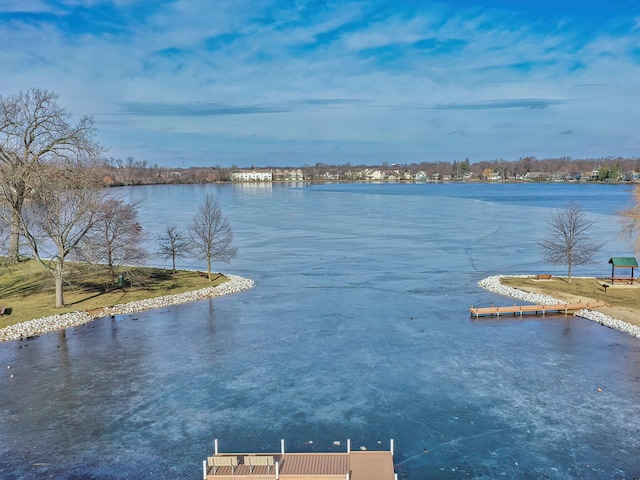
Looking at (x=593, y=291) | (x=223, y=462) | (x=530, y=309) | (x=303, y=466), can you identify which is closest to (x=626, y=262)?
(x=593, y=291)

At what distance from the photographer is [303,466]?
41.6 feet

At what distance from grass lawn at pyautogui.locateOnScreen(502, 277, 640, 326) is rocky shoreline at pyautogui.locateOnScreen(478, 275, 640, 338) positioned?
60 cm

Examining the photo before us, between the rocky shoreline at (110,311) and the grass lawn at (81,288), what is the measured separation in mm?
748

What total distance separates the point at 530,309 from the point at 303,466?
19.6 meters

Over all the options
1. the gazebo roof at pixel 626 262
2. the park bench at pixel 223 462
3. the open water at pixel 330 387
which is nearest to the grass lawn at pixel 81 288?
the open water at pixel 330 387

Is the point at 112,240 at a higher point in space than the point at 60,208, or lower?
lower

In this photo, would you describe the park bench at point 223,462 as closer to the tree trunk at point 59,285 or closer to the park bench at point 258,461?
the park bench at point 258,461

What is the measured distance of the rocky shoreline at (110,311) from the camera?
2430 cm

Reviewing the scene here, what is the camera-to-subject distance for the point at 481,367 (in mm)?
19875

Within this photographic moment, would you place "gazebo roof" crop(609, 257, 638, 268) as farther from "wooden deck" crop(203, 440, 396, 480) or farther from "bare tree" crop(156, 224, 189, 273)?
"bare tree" crop(156, 224, 189, 273)

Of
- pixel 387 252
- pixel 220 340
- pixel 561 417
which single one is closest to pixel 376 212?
pixel 387 252

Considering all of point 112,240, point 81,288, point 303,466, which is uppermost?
point 112,240

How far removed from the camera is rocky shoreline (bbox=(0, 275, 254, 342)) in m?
24.3

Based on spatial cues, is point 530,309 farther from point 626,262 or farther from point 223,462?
point 223,462
